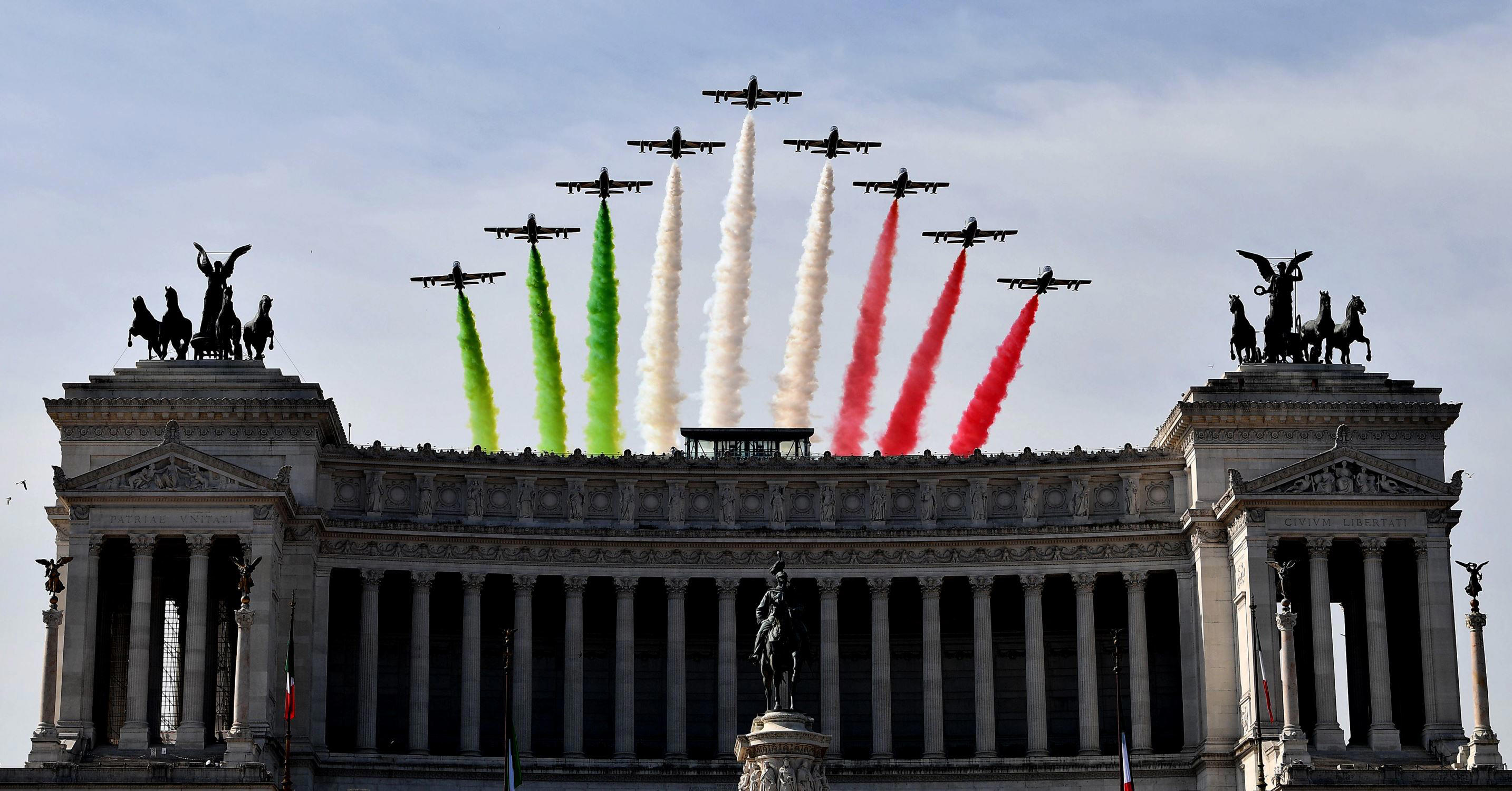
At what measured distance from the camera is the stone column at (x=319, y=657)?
372 feet

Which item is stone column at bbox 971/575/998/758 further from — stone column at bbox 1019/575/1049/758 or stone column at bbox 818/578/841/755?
stone column at bbox 818/578/841/755

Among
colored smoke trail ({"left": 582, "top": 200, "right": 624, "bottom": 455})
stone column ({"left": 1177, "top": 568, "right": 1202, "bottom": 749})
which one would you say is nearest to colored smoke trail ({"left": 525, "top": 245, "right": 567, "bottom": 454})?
colored smoke trail ({"left": 582, "top": 200, "right": 624, "bottom": 455})

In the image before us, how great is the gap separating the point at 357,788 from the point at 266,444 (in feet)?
44.9

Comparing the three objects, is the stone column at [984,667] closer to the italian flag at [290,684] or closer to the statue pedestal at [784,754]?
the statue pedestal at [784,754]

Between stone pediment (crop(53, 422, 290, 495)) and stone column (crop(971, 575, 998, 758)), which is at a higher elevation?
stone pediment (crop(53, 422, 290, 495))

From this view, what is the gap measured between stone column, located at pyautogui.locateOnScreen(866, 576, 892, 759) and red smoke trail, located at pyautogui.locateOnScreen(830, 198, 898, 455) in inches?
565

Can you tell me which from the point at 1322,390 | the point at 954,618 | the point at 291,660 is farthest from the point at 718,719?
the point at 1322,390

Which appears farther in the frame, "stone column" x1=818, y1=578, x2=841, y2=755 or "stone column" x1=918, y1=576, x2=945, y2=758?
"stone column" x1=818, y1=578, x2=841, y2=755

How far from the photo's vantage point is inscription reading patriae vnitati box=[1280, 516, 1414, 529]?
113000mm

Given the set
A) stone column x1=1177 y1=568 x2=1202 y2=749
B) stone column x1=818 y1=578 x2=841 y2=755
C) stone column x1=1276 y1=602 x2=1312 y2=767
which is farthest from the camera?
stone column x1=818 y1=578 x2=841 y2=755

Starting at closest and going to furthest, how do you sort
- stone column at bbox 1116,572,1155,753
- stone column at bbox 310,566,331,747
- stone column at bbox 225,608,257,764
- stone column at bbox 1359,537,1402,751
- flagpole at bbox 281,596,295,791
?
flagpole at bbox 281,596,295,791, stone column at bbox 225,608,257,764, stone column at bbox 1359,537,1402,751, stone column at bbox 310,566,331,747, stone column at bbox 1116,572,1155,753

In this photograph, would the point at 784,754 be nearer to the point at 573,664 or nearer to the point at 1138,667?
the point at 573,664

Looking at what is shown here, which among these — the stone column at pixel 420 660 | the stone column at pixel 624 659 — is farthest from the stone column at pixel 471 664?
the stone column at pixel 624 659

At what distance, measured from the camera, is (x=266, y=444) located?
379ft
